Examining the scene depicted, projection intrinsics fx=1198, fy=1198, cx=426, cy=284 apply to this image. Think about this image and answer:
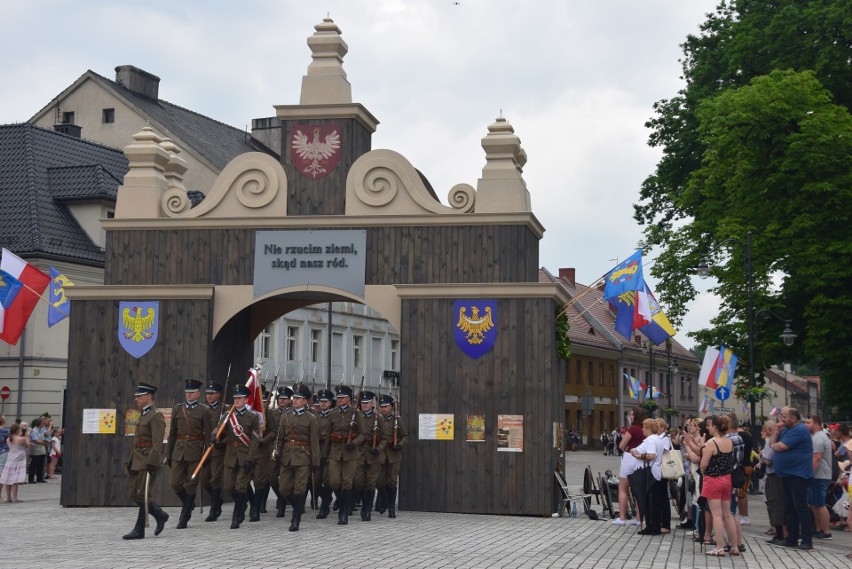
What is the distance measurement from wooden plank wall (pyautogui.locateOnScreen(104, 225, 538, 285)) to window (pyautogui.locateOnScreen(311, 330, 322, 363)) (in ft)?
103

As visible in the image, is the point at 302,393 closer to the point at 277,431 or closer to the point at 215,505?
the point at 277,431

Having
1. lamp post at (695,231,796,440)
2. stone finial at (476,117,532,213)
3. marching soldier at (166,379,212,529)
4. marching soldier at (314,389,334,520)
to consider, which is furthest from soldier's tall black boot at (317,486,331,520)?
lamp post at (695,231,796,440)

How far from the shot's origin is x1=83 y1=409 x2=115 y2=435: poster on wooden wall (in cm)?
1995

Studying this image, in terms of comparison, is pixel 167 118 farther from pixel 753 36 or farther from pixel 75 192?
pixel 753 36

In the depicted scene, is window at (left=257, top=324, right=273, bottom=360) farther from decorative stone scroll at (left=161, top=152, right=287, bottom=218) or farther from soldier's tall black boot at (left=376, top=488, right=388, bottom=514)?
soldier's tall black boot at (left=376, top=488, right=388, bottom=514)

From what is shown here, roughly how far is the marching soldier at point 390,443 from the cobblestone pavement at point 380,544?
0.42 metres

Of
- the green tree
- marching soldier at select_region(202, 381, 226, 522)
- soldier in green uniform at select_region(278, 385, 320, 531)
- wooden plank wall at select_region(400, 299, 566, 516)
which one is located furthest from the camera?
the green tree

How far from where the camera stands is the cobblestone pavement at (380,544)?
40.9 ft

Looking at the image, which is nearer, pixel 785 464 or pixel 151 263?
pixel 785 464

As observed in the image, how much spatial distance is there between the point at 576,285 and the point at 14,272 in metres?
58.0

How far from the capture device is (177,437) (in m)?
16.5

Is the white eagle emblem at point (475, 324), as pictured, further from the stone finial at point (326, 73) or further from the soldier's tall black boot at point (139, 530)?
the soldier's tall black boot at point (139, 530)

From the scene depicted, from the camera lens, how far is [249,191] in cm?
2031

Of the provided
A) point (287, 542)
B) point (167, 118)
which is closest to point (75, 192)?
point (167, 118)
